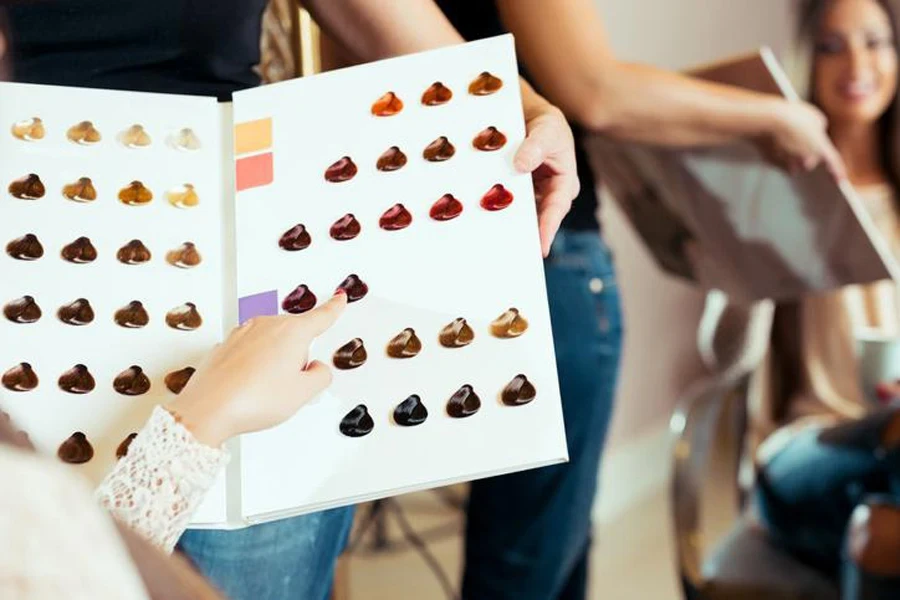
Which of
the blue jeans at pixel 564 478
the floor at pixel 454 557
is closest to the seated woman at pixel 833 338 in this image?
the blue jeans at pixel 564 478

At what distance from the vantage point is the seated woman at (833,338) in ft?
4.97

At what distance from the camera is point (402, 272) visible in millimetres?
729

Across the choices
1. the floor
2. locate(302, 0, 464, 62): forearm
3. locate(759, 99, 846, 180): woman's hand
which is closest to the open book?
locate(759, 99, 846, 180): woman's hand

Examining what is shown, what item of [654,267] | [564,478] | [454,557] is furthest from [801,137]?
[654,267]

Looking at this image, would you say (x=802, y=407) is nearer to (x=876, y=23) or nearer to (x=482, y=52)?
(x=876, y=23)

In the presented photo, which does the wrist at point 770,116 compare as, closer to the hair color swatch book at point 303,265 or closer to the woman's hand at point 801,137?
the woman's hand at point 801,137

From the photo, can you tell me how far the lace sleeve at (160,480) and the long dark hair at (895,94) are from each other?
1507mm

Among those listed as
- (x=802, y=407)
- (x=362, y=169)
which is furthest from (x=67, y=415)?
(x=802, y=407)

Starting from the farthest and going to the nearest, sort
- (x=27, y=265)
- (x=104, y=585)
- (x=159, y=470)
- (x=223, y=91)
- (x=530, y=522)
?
(x=530, y=522) → (x=223, y=91) → (x=27, y=265) → (x=159, y=470) → (x=104, y=585)

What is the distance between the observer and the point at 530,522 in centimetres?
122

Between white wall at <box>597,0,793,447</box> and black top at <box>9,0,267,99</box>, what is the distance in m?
1.43

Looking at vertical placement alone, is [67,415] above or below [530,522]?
above

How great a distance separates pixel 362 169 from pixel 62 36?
0.71 feet

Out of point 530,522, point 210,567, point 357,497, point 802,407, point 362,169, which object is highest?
point 362,169
